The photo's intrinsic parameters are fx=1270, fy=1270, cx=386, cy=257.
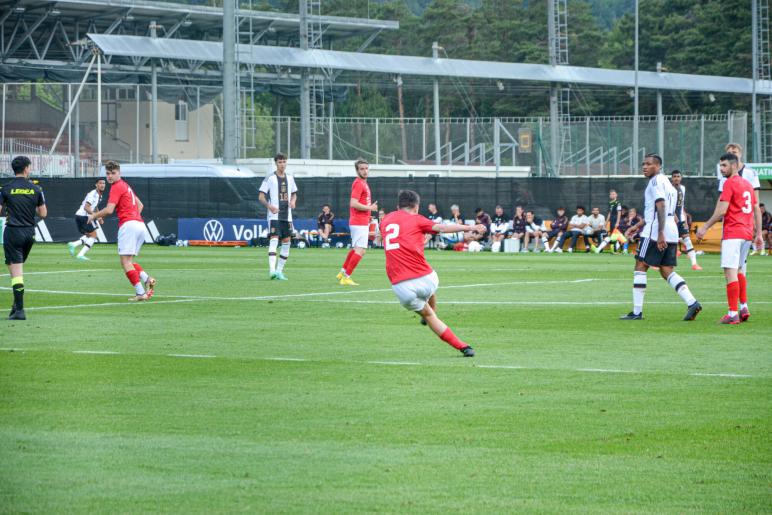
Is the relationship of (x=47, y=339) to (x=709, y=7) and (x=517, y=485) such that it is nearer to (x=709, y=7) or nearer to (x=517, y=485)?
(x=517, y=485)

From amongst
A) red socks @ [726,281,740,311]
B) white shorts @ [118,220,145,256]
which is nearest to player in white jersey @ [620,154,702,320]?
red socks @ [726,281,740,311]

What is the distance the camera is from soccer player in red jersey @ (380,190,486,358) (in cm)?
1248

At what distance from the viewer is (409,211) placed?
1295 cm

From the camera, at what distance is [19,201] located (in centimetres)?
1683

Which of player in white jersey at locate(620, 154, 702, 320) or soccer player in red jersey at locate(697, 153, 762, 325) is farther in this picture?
player in white jersey at locate(620, 154, 702, 320)

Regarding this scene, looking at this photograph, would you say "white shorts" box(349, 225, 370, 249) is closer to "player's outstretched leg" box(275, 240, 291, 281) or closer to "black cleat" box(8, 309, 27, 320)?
"player's outstretched leg" box(275, 240, 291, 281)

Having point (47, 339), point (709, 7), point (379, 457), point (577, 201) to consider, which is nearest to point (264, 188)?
point (47, 339)

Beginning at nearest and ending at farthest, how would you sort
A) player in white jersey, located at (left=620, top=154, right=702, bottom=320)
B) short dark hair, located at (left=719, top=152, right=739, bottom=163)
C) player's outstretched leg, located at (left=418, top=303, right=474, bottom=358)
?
player's outstretched leg, located at (left=418, top=303, right=474, bottom=358), short dark hair, located at (left=719, top=152, right=739, bottom=163), player in white jersey, located at (left=620, top=154, right=702, bottom=320)

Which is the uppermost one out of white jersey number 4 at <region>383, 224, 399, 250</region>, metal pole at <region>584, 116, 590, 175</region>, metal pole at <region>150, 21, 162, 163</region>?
metal pole at <region>150, 21, 162, 163</region>

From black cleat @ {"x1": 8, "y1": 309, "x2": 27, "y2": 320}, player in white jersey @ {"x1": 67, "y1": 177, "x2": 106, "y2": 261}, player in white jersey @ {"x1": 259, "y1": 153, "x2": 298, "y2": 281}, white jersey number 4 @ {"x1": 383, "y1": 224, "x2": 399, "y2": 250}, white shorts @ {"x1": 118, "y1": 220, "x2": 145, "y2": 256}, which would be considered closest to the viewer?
white jersey number 4 @ {"x1": 383, "y1": 224, "x2": 399, "y2": 250}

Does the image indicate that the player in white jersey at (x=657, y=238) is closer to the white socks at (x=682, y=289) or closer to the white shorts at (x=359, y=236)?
the white socks at (x=682, y=289)

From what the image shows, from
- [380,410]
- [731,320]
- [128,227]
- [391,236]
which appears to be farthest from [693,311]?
[128,227]

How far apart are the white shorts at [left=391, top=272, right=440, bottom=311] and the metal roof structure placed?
157ft

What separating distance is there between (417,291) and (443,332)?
48 centimetres
